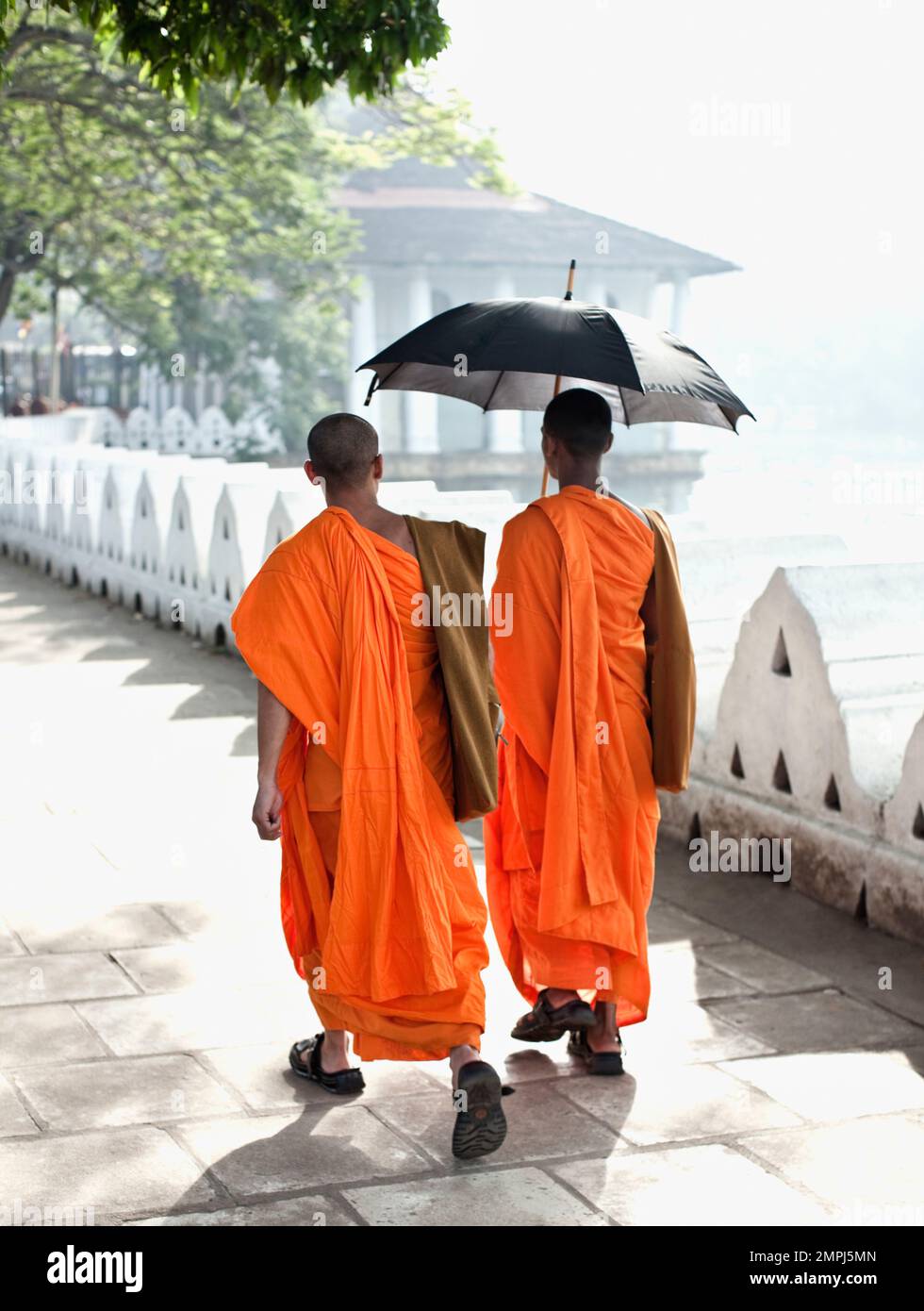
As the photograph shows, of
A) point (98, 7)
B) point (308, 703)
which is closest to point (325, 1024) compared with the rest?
point (308, 703)

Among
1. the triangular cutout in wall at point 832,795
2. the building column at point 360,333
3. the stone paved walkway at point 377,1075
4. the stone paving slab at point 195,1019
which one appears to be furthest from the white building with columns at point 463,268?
the stone paving slab at point 195,1019

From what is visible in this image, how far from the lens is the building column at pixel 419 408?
38.7 m

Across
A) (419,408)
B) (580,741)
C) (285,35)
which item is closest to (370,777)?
(580,741)

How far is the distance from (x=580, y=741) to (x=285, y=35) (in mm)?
3635

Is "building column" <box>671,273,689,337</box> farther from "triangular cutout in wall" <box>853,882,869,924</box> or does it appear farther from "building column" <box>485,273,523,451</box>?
"triangular cutout in wall" <box>853,882,869,924</box>

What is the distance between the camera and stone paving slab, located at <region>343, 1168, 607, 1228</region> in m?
3.12

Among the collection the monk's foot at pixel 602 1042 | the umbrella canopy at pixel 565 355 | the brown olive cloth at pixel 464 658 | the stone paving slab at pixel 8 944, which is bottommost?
the stone paving slab at pixel 8 944

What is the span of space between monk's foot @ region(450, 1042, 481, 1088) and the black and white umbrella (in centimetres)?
151

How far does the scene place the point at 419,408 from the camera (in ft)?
129

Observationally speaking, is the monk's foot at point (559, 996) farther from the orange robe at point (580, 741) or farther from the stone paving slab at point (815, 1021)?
the stone paving slab at point (815, 1021)

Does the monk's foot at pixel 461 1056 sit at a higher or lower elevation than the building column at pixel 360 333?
lower

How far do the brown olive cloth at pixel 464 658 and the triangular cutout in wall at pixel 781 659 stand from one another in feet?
6.43

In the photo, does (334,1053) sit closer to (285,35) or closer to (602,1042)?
(602,1042)

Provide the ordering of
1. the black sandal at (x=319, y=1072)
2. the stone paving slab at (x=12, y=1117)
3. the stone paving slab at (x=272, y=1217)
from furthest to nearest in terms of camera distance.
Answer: the black sandal at (x=319, y=1072)
the stone paving slab at (x=12, y=1117)
the stone paving slab at (x=272, y=1217)
